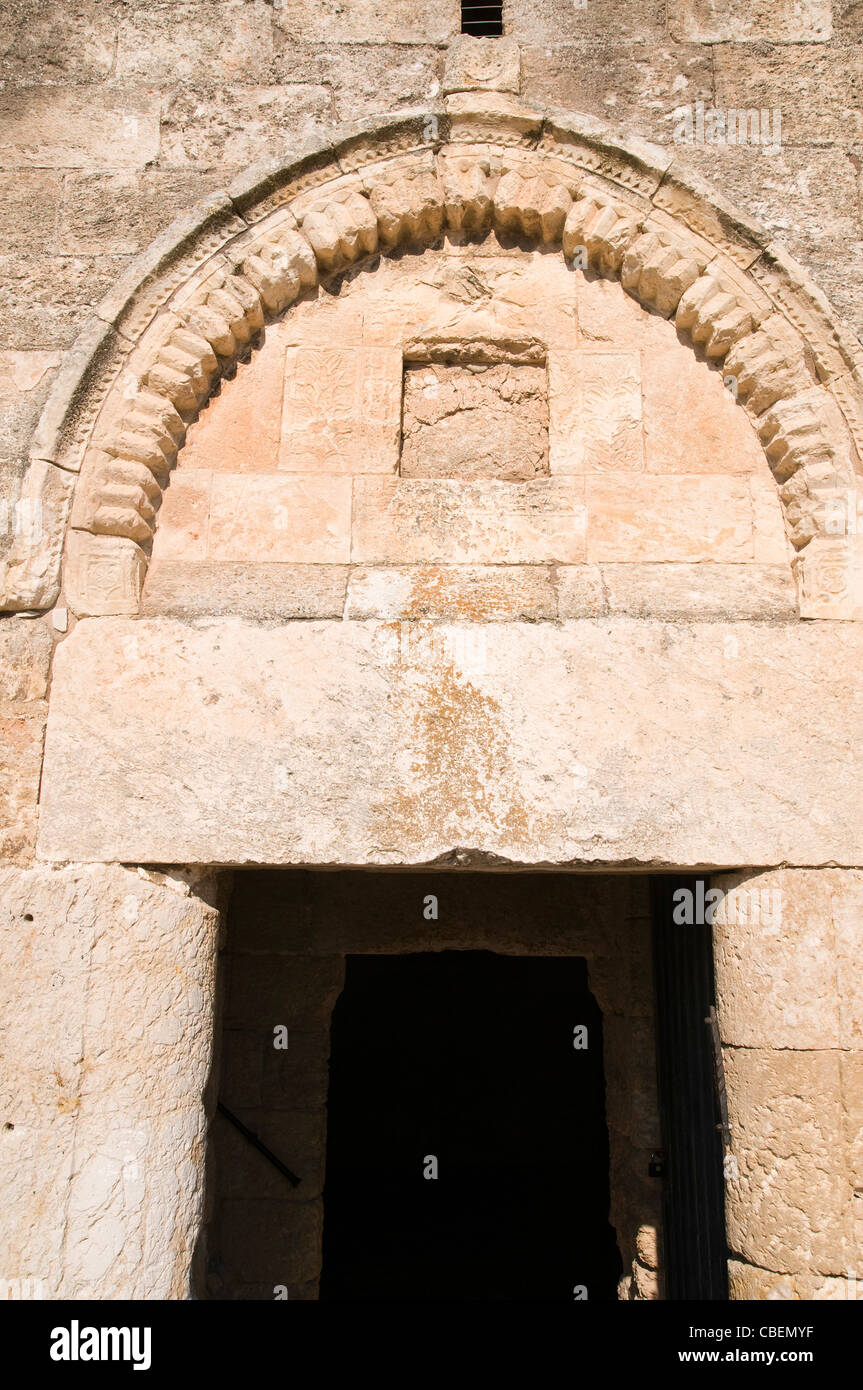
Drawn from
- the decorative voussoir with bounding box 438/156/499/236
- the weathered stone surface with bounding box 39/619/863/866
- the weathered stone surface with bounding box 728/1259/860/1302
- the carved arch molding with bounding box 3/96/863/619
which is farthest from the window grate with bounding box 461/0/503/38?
the weathered stone surface with bounding box 728/1259/860/1302

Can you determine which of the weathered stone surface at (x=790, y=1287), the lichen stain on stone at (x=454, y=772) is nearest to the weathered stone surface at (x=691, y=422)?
the lichen stain on stone at (x=454, y=772)

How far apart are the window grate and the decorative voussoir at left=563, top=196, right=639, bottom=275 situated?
695 mm

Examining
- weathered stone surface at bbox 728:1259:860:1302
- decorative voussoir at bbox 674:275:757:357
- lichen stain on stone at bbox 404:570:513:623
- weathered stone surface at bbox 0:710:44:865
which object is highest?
decorative voussoir at bbox 674:275:757:357

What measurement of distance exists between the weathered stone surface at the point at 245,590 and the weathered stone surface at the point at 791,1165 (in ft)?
5.61

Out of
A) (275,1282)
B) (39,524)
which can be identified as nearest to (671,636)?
(39,524)

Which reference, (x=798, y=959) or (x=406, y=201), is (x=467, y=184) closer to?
(x=406, y=201)

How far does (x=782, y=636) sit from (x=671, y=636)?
12.1 inches

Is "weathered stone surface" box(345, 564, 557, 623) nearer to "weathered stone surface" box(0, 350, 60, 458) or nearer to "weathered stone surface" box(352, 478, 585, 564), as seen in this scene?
"weathered stone surface" box(352, 478, 585, 564)

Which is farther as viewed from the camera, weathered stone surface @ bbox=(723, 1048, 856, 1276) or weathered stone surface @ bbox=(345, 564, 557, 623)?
weathered stone surface @ bbox=(345, 564, 557, 623)

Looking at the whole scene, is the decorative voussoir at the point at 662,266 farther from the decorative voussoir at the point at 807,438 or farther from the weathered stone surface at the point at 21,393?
the weathered stone surface at the point at 21,393

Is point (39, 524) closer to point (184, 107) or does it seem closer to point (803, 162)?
point (184, 107)

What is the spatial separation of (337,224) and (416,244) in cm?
28

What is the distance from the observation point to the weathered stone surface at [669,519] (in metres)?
3.15

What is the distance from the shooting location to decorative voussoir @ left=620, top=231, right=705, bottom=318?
325 centimetres
